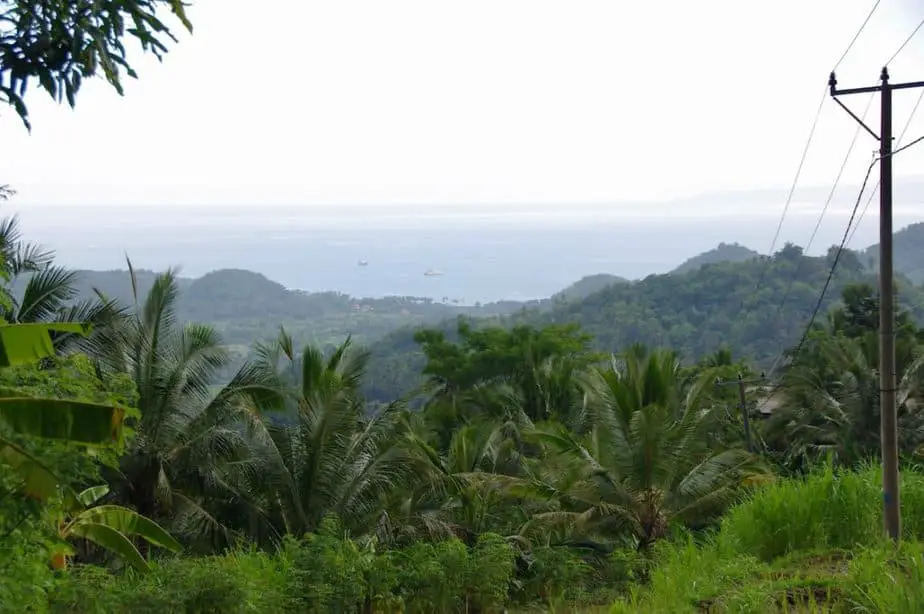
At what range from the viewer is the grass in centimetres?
659

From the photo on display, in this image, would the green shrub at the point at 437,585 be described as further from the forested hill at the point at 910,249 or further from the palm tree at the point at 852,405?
the forested hill at the point at 910,249

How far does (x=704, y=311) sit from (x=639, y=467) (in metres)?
76.0

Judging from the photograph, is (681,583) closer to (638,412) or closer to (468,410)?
(638,412)

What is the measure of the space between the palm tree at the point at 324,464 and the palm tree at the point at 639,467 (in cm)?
268

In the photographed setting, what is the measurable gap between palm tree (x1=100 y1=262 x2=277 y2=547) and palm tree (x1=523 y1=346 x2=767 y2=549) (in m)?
4.98

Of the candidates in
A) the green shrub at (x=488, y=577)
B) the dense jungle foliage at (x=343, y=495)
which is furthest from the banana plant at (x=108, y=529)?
the green shrub at (x=488, y=577)

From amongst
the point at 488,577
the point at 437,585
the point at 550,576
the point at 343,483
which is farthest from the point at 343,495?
the point at 488,577

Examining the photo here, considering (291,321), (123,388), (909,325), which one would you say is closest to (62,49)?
(123,388)

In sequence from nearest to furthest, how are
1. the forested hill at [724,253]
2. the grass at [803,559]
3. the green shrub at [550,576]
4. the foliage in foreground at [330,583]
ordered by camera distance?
the grass at [803,559]
the foliage in foreground at [330,583]
the green shrub at [550,576]
the forested hill at [724,253]

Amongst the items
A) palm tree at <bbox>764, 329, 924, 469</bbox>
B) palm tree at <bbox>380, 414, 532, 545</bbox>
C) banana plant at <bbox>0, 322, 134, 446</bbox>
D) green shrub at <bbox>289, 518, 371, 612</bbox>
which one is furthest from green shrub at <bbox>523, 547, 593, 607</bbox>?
palm tree at <bbox>764, 329, 924, 469</bbox>

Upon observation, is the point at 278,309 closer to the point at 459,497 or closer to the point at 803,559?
the point at 459,497

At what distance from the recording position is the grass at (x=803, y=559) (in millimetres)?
6586

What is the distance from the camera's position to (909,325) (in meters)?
32.3

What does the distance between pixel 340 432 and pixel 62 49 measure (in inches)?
355
